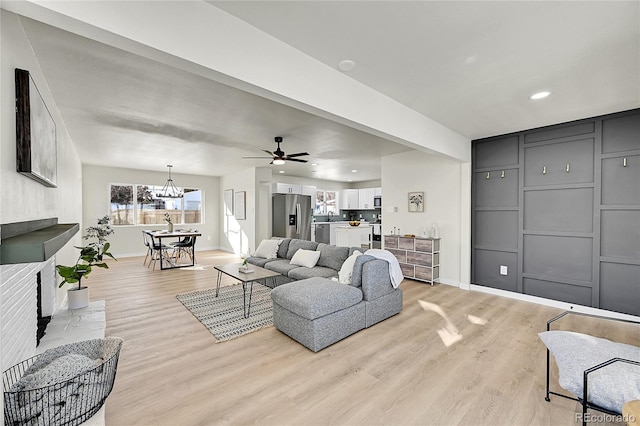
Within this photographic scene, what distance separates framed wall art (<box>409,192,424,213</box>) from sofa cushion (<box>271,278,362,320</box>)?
2.87 m

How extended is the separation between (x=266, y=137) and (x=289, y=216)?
3792 millimetres

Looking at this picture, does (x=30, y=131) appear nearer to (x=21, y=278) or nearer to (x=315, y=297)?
(x=21, y=278)

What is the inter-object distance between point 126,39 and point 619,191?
16.9ft

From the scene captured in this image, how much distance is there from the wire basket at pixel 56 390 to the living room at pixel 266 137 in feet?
0.91

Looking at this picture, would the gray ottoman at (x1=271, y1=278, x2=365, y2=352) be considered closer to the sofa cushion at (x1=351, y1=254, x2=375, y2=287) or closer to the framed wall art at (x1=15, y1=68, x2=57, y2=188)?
the sofa cushion at (x1=351, y1=254, x2=375, y2=287)

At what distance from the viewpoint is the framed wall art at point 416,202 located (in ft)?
17.4

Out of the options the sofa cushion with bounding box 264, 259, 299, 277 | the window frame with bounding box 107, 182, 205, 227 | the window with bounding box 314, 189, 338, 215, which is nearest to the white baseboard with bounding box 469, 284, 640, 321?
the sofa cushion with bounding box 264, 259, 299, 277

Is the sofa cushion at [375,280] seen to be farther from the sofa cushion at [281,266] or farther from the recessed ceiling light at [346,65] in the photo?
the recessed ceiling light at [346,65]

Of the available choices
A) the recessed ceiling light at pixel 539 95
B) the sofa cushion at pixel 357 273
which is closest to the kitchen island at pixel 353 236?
the sofa cushion at pixel 357 273

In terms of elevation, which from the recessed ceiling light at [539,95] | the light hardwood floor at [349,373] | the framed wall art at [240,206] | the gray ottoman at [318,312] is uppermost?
the recessed ceiling light at [539,95]

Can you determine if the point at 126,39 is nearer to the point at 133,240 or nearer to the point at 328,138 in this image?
the point at 328,138

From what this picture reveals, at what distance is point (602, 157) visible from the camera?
3496 millimetres

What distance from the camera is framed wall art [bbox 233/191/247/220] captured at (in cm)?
792

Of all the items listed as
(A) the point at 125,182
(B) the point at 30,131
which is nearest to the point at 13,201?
(B) the point at 30,131
